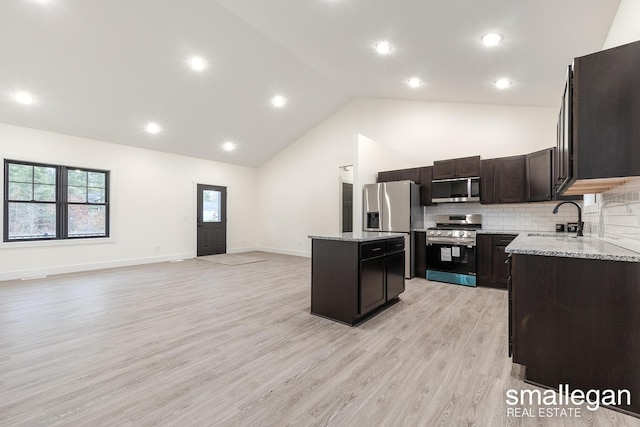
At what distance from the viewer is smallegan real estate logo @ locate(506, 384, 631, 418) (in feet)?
5.51

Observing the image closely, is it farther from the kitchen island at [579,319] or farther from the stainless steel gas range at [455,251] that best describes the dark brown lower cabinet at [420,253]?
the kitchen island at [579,319]

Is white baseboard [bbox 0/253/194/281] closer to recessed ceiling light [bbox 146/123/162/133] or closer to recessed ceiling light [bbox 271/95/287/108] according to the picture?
recessed ceiling light [bbox 146/123/162/133]

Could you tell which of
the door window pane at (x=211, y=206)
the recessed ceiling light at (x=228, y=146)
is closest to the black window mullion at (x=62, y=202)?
the door window pane at (x=211, y=206)

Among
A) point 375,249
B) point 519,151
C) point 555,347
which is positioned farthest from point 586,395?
point 519,151

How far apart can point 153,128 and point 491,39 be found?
6.25 m

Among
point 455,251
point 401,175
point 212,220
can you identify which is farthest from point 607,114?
point 212,220

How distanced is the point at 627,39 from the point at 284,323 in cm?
368

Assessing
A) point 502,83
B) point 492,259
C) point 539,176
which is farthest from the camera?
point 492,259

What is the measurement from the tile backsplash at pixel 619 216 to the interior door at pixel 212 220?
7.97 meters

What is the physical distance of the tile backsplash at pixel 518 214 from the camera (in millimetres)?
4470

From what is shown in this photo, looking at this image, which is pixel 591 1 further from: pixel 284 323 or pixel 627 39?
pixel 284 323

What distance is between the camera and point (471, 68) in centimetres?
366

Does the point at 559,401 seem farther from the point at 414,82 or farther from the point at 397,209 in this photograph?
the point at 414,82

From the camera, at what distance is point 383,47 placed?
358 cm
